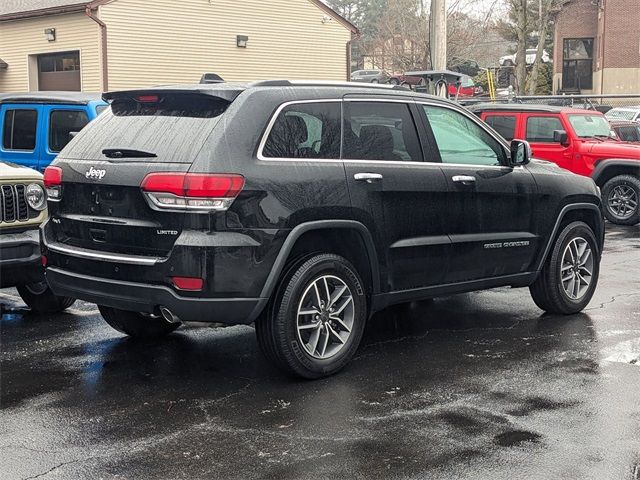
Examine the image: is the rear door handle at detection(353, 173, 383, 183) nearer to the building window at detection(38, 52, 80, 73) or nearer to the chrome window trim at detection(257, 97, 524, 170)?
the chrome window trim at detection(257, 97, 524, 170)

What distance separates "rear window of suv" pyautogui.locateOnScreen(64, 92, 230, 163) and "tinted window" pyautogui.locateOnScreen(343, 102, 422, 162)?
0.95m

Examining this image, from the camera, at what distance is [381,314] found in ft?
25.5

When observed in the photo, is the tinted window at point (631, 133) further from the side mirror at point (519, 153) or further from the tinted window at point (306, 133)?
the tinted window at point (306, 133)

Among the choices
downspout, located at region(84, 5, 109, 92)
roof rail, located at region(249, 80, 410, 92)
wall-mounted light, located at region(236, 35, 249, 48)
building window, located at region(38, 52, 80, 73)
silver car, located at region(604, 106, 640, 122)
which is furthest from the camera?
wall-mounted light, located at region(236, 35, 249, 48)

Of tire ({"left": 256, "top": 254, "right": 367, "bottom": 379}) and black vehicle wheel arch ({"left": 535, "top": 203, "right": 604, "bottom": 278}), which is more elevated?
black vehicle wheel arch ({"left": 535, "top": 203, "right": 604, "bottom": 278})

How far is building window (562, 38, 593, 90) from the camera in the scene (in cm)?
5088

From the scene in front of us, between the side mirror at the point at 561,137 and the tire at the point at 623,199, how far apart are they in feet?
3.50

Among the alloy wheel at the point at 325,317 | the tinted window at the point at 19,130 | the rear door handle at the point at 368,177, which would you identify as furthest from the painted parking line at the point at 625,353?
the tinted window at the point at 19,130

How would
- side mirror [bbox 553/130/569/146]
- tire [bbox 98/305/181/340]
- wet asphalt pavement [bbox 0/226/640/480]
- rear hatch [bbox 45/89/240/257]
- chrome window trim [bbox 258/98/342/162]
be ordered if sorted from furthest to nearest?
side mirror [bbox 553/130/569/146] → tire [bbox 98/305/181/340] → chrome window trim [bbox 258/98/342/162] → rear hatch [bbox 45/89/240/257] → wet asphalt pavement [bbox 0/226/640/480]

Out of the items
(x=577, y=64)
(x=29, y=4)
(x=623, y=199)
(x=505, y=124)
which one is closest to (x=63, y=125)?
(x=505, y=124)

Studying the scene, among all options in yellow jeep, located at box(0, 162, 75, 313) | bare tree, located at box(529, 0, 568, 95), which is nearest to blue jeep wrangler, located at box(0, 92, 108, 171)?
yellow jeep, located at box(0, 162, 75, 313)

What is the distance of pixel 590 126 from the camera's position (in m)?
15.2

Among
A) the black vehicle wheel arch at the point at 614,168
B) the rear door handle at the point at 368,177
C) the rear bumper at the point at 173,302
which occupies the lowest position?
the rear bumper at the point at 173,302

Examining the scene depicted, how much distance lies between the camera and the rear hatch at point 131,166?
5.35 meters
